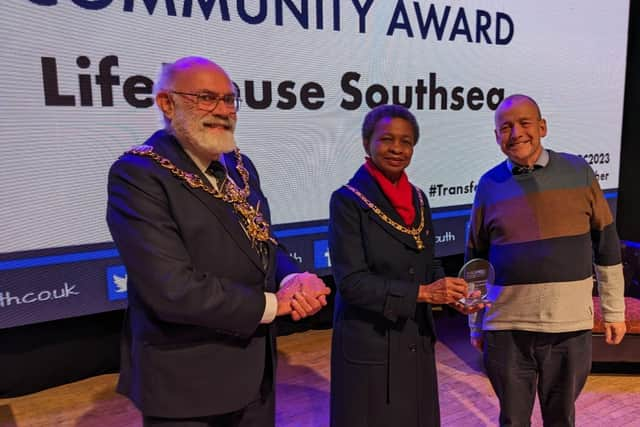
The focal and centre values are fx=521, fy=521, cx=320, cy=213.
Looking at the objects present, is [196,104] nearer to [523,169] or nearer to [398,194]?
[398,194]

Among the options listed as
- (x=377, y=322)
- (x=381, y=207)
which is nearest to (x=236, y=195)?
(x=381, y=207)

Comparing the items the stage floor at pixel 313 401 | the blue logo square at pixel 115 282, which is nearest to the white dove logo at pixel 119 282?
the blue logo square at pixel 115 282

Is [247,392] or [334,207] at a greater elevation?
[334,207]

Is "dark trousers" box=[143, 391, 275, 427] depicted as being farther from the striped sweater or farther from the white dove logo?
the white dove logo

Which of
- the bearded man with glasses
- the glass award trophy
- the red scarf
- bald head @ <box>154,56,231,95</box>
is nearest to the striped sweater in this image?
the glass award trophy

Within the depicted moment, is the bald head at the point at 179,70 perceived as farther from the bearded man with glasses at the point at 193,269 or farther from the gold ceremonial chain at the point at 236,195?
the gold ceremonial chain at the point at 236,195

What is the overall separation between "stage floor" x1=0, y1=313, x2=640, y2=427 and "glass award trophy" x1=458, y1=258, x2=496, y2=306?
120 centimetres

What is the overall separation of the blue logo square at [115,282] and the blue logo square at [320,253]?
1.08 m

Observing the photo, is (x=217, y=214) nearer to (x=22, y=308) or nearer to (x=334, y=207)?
(x=334, y=207)

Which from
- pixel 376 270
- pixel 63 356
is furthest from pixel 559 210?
pixel 63 356

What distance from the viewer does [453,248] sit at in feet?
11.7

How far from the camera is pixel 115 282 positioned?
8.43 ft

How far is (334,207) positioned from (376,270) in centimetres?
23

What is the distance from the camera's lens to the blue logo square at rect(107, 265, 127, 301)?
255 centimetres
